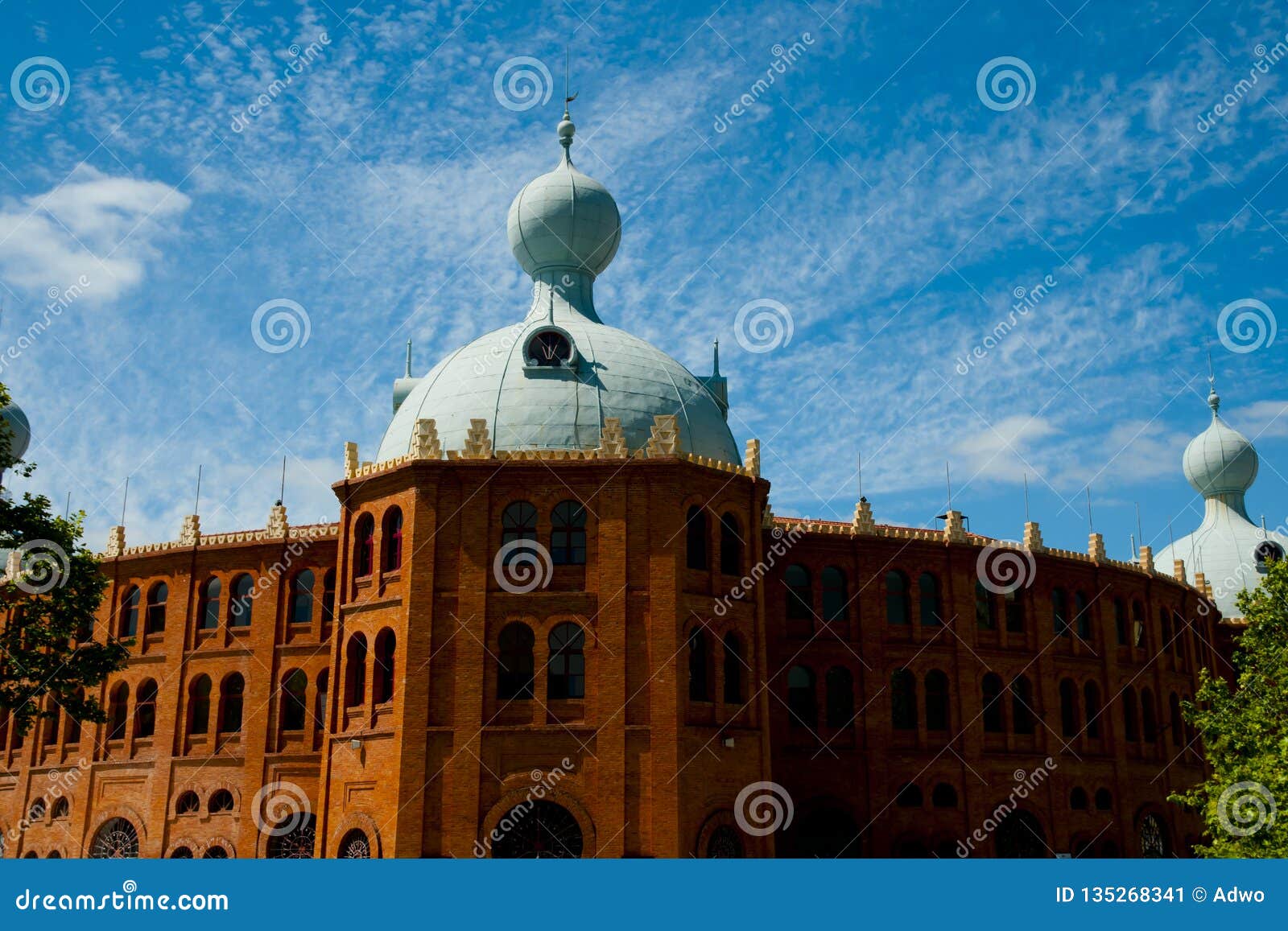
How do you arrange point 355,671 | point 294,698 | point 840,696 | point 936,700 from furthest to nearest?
point 936,700
point 294,698
point 840,696
point 355,671

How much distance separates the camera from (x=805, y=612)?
48250 mm

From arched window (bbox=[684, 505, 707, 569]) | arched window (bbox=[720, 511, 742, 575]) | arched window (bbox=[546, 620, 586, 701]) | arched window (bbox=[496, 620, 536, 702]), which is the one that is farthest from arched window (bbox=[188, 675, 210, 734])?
arched window (bbox=[720, 511, 742, 575])

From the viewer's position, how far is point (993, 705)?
49625 millimetres

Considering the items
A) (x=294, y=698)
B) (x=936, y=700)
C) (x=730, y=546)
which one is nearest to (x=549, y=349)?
(x=730, y=546)

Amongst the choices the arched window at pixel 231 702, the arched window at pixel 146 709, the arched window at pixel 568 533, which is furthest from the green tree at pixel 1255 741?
the arched window at pixel 146 709

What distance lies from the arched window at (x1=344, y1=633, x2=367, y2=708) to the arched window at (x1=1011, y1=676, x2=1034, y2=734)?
956 inches

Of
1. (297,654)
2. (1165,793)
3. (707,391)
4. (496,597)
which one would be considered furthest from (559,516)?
(1165,793)

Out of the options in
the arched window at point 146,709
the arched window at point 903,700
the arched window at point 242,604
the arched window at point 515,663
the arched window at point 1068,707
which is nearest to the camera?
the arched window at point 515,663

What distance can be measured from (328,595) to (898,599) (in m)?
21.3

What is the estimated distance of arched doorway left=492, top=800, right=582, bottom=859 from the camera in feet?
123

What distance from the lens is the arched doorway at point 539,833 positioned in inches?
1480

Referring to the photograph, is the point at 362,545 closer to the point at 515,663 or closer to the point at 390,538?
the point at 390,538

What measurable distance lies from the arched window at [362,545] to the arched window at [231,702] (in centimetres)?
984

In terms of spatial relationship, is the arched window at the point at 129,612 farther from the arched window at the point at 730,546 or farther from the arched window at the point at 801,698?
the arched window at the point at 801,698
